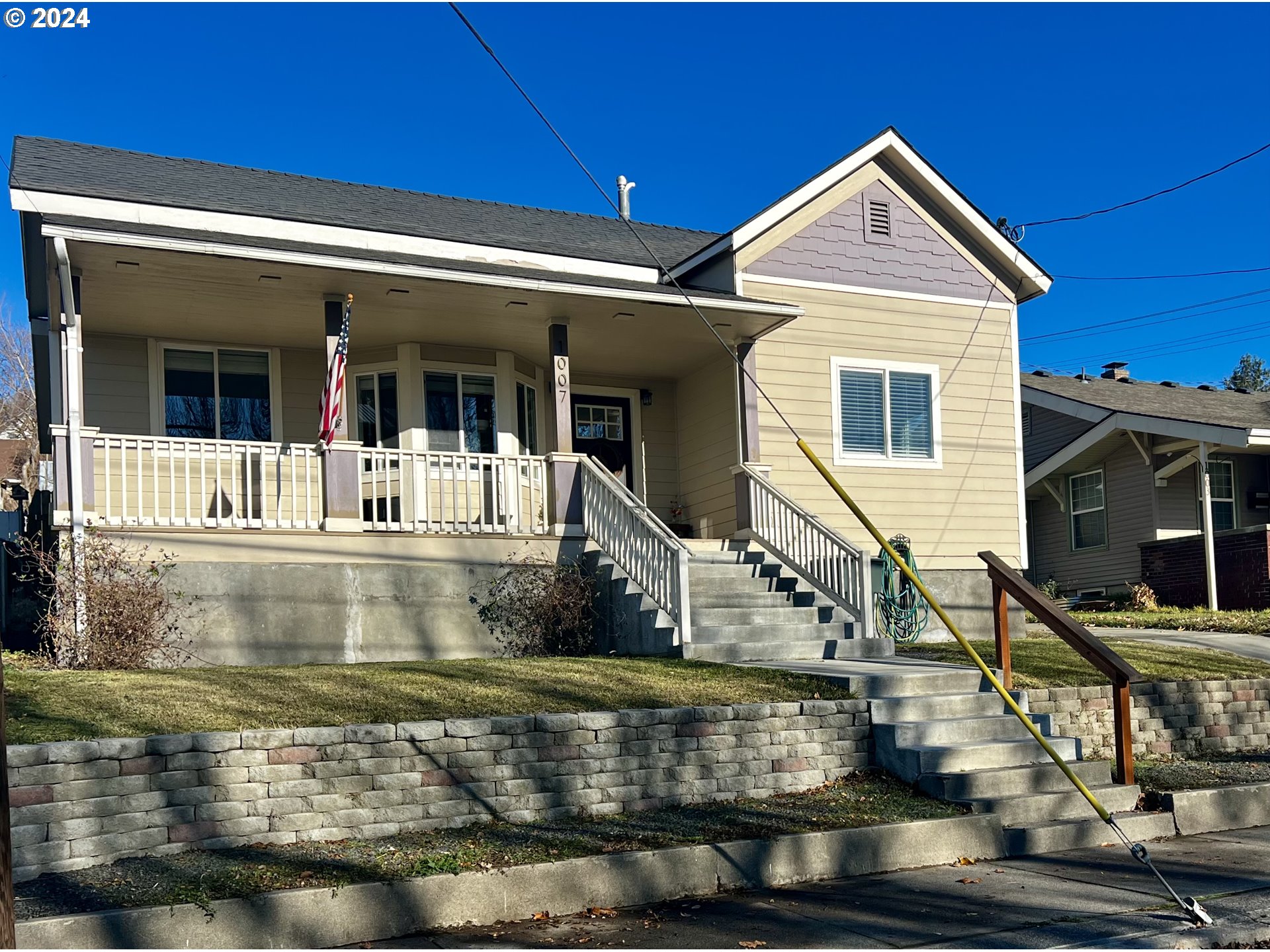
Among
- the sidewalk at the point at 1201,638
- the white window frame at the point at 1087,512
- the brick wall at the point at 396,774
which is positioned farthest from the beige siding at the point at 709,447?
the white window frame at the point at 1087,512

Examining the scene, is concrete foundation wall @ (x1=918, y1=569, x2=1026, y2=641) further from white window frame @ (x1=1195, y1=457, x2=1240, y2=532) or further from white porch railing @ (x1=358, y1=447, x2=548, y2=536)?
white window frame @ (x1=1195, y1=457, x2=1240, y2=532)

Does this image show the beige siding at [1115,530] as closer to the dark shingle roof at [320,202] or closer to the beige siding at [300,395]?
the dark shingle roof at [320,202]

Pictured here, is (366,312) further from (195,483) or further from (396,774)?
(396,774)

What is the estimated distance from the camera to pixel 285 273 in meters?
11.9

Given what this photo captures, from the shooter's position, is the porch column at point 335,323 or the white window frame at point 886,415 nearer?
the porch column at point 335,323

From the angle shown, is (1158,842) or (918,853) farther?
(1158,842)

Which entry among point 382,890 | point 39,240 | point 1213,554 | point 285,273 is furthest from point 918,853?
point 1213,554

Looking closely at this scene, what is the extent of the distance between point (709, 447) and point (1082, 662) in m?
5.58

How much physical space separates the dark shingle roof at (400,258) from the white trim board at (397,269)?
0.06 metres

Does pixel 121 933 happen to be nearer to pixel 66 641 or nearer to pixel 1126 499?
pixel 66 641

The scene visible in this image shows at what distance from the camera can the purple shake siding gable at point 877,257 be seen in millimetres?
15938

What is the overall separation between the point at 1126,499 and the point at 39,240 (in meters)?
19.4

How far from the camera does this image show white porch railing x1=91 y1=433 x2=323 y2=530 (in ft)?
37.4

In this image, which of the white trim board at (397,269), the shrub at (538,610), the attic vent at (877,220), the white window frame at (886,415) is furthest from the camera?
the attic vent at (877,220)
